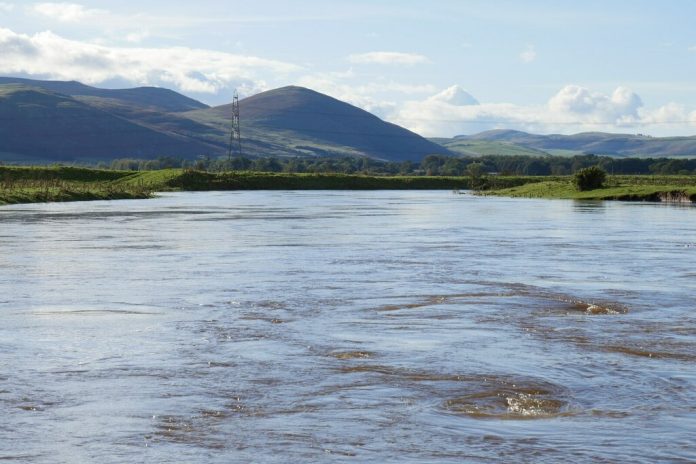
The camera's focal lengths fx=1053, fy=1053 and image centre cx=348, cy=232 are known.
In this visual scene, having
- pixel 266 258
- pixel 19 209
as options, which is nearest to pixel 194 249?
pixel 266 258

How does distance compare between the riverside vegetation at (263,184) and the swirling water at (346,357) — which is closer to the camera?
the swirling water at (346,357)

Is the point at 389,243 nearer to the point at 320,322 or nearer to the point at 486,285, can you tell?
the point at 486,285

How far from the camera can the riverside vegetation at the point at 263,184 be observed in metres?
108

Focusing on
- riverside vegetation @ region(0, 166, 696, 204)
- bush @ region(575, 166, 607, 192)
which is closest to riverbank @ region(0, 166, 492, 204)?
riverside vegetation @ region(0, 166, 696, 204)

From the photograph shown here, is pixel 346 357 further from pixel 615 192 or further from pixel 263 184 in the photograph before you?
pixel 263 184

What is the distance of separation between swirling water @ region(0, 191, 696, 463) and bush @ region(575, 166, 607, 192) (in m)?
80.2

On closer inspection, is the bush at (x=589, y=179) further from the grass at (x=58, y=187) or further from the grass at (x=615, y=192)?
the grass at (x=58, y=187)

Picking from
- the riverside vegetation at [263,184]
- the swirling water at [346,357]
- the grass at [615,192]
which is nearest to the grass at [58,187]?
the riverside vegetation at [263,184]

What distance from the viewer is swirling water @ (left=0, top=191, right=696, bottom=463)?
45.1 ft

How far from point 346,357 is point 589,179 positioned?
105 meters

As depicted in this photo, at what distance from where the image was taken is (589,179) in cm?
12062

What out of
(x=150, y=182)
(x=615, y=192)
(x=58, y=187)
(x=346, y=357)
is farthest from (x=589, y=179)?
(x=346, y=357)

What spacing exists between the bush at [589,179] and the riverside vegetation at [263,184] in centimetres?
98

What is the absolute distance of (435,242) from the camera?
48.9 meters
